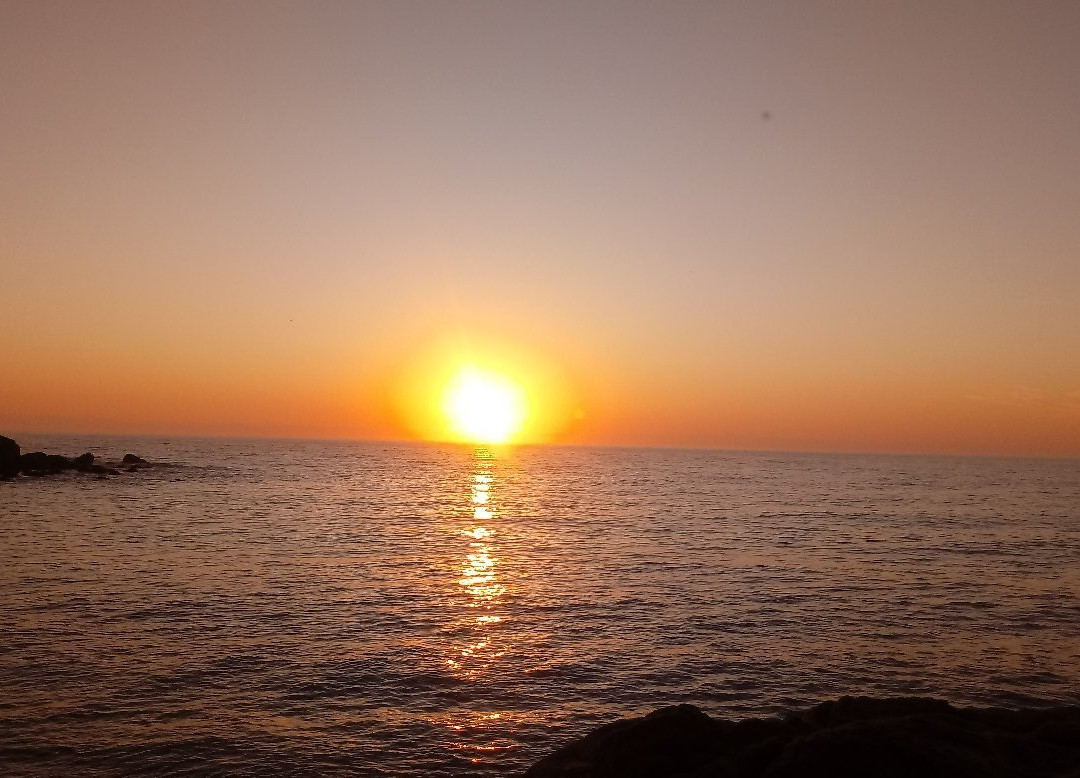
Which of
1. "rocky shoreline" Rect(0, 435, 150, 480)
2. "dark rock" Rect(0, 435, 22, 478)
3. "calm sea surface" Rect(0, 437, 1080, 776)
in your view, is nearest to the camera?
"calm sea surface" Rect(0, 437, 1080, 776)

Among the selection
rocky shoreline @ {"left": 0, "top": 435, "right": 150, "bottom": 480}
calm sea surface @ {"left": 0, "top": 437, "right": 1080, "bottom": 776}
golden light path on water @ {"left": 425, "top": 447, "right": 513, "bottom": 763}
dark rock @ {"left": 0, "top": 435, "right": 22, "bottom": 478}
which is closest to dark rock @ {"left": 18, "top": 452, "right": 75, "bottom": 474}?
rocky shoreline @ {"left": 0, "top": 435, "right": 150, "bottom": 480}

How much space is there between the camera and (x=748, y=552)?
155ft

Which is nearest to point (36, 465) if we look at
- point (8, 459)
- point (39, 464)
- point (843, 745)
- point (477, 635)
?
point (39, 464)

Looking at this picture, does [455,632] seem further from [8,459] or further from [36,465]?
[36,465]

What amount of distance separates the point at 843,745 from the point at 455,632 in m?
18.5

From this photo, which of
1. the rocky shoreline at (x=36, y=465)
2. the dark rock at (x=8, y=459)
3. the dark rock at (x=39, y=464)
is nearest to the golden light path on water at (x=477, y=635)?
the rocky shoreline at (x=36, y=465)

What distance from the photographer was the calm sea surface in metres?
17.0

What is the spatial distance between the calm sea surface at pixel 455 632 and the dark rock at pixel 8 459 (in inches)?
1891

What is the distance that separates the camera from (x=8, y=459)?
322ft

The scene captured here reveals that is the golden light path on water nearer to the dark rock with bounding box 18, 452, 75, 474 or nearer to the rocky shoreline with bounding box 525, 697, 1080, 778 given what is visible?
the rocky shoreline with bounding box 525, 697, 1080, 778

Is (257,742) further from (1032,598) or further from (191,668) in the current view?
(1032,598)

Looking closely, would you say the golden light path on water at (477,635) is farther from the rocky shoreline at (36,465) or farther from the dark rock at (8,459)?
the dark rock at (8,459)

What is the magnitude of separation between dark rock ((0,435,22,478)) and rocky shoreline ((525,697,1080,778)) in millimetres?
111047

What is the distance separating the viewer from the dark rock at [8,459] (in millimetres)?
96863
